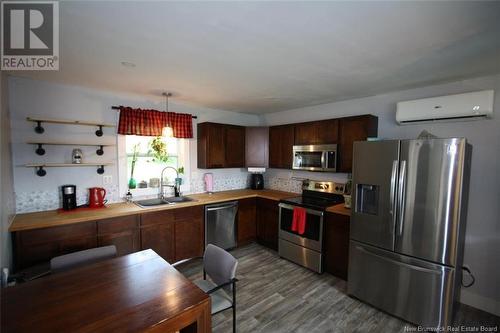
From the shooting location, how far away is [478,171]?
2373 mm

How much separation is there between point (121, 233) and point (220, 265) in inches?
57.6

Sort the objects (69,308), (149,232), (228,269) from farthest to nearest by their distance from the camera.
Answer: (149,232), (228,269), (69,308)

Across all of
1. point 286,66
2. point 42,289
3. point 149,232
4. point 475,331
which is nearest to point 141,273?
point 42,289

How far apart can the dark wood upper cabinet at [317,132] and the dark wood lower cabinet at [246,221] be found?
130 cm

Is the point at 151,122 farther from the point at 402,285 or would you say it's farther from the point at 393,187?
the point at 402,285

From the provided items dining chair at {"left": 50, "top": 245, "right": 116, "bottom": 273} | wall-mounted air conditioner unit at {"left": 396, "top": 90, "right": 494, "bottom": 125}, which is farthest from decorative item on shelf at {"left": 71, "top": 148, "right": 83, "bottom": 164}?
wall-mounted air conditioner unit at {"left": 396, "top": 90, "right": 494, "bottom": 125}

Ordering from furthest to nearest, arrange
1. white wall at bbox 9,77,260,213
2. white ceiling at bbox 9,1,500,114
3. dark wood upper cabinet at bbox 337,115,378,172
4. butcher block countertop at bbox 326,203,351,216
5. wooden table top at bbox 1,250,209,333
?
1. dark wood upper cabinet at bbox 337,115,378,172
2. butcher block countertop at bbox 326,203,351,216
3. white wall at bbox 9,77,260,213
4. white ceiling at bbox 9,1,500,114
5. wooden table top at bbox 1,250,209,333

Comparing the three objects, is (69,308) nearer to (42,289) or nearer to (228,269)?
(42,289)

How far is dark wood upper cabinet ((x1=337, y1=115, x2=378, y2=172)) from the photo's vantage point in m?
2.95

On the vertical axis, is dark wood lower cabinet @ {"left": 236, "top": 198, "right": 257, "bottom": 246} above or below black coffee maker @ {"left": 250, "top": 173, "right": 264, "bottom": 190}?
below

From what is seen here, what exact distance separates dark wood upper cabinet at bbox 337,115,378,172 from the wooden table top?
2518 millimetres

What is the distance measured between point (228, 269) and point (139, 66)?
196 cm

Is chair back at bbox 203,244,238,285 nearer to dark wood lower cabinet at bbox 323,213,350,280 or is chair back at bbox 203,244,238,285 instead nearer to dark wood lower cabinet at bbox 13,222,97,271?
dark wood lower cabinet at bbox 13,222,97,271

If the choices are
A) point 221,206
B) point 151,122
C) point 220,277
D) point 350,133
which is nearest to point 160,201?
point 221,206
